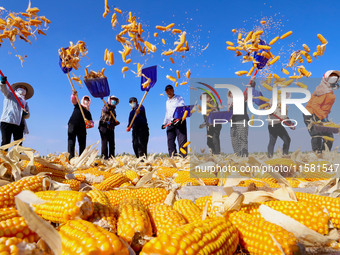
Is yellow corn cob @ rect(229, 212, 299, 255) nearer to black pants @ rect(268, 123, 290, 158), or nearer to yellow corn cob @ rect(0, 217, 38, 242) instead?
yellow corn cob @ rect(0, 217, 38, 242)

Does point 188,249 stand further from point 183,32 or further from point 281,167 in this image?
point 183,32

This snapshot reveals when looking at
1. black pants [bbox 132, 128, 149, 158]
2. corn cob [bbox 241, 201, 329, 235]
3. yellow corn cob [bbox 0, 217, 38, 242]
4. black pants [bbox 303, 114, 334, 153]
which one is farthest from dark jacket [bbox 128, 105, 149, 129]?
yellow corn cob [bbox 0, 217, 38, 242]

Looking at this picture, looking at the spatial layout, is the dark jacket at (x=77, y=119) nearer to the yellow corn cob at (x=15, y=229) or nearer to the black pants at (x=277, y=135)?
the black pants at (x=277, y=135)

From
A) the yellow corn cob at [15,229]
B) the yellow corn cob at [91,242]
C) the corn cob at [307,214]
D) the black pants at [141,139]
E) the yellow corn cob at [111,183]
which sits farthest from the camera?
the black pants at [141,139]

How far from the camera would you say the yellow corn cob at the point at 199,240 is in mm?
1126

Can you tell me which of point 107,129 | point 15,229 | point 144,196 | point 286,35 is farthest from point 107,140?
point 15,229

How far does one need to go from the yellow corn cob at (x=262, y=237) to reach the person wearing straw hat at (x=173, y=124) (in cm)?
824

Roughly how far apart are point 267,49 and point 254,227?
6954 millimetres

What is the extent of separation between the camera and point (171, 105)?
10000 millimetres

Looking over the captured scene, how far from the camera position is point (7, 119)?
27.4 ft

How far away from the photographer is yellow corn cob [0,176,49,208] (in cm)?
194

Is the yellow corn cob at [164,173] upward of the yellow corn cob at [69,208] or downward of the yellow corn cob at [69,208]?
Result: downward

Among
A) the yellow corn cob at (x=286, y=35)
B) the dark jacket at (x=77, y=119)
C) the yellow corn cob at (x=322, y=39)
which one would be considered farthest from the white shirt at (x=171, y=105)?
the yellow corn cob at (x=322, y=39)

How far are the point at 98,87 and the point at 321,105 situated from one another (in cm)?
747
